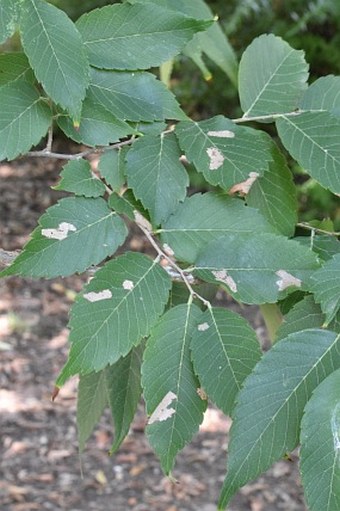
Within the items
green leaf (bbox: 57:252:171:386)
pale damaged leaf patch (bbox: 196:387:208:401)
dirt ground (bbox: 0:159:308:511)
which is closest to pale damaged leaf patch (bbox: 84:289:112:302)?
green leaf (bbox: 57:252:171:386)

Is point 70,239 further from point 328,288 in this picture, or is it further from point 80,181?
point 328,288

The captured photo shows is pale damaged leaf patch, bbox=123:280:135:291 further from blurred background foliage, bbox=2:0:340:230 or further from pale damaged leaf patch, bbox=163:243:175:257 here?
blurred background foliage, bbox=2:0:340:230

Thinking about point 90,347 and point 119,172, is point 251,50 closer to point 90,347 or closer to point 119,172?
point 119,172

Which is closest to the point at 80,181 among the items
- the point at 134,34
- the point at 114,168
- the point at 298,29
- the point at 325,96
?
the point at 114,168

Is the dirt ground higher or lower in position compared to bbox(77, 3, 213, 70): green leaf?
lower

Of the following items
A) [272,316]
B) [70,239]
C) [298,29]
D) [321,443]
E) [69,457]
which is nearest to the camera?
[321,443]

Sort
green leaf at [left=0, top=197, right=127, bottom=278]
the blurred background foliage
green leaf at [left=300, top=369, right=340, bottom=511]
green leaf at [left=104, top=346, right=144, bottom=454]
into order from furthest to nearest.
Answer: the blurred background foliage → green leaf at [left=104, top=346, right=144, bottom=454] → green leaf at [left=0, top=197, right=127, bottom=278] → green leaf at [left=300, top=369, right=340, bottom=511]
